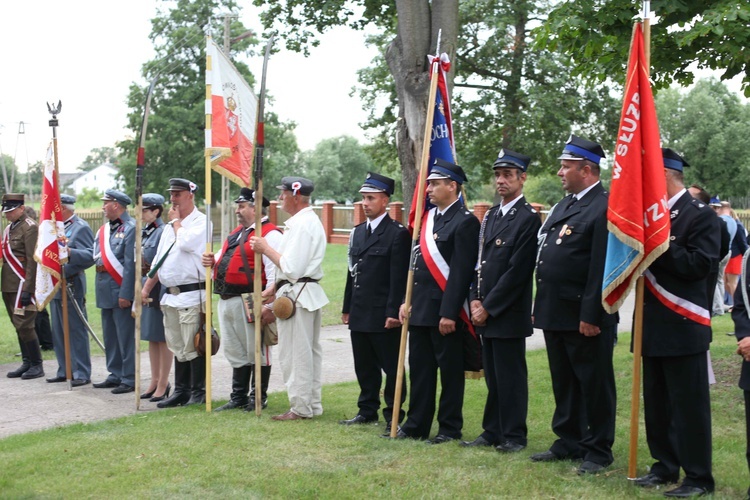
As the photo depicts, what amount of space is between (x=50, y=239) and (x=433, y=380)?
5.15 meters

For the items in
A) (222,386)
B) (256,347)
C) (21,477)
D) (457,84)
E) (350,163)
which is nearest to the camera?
(21,477)

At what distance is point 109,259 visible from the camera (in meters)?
10.1

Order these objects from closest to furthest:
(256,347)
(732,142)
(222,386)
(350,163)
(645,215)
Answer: (645,215), (256,347), (222,386), (732,142), (350,163)

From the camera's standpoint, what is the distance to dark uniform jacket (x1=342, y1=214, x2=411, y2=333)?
7703 mm

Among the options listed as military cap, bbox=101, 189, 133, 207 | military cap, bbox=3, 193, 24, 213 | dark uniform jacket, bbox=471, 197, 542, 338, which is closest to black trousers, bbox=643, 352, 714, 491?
dark uniform jacket, bbox=471, 197, 542, 338

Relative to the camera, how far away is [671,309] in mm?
5684

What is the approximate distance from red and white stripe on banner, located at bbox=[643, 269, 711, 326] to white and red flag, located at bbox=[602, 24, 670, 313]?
0.19 meters

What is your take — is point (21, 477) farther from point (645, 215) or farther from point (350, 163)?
point (350, 163)

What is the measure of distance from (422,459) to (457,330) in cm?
119

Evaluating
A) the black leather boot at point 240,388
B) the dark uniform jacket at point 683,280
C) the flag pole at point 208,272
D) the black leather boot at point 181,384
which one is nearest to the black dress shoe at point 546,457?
the dark uniform jacket at point 683,280

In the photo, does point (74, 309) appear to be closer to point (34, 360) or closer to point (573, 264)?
point (34, 360)

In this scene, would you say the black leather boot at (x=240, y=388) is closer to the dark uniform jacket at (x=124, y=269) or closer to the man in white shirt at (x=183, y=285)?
the man in white shirt at (x=183, y=285)

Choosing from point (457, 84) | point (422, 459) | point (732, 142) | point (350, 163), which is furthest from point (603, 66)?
point (350, 163)

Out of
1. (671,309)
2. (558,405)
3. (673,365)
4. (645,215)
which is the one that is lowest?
(558,405)
